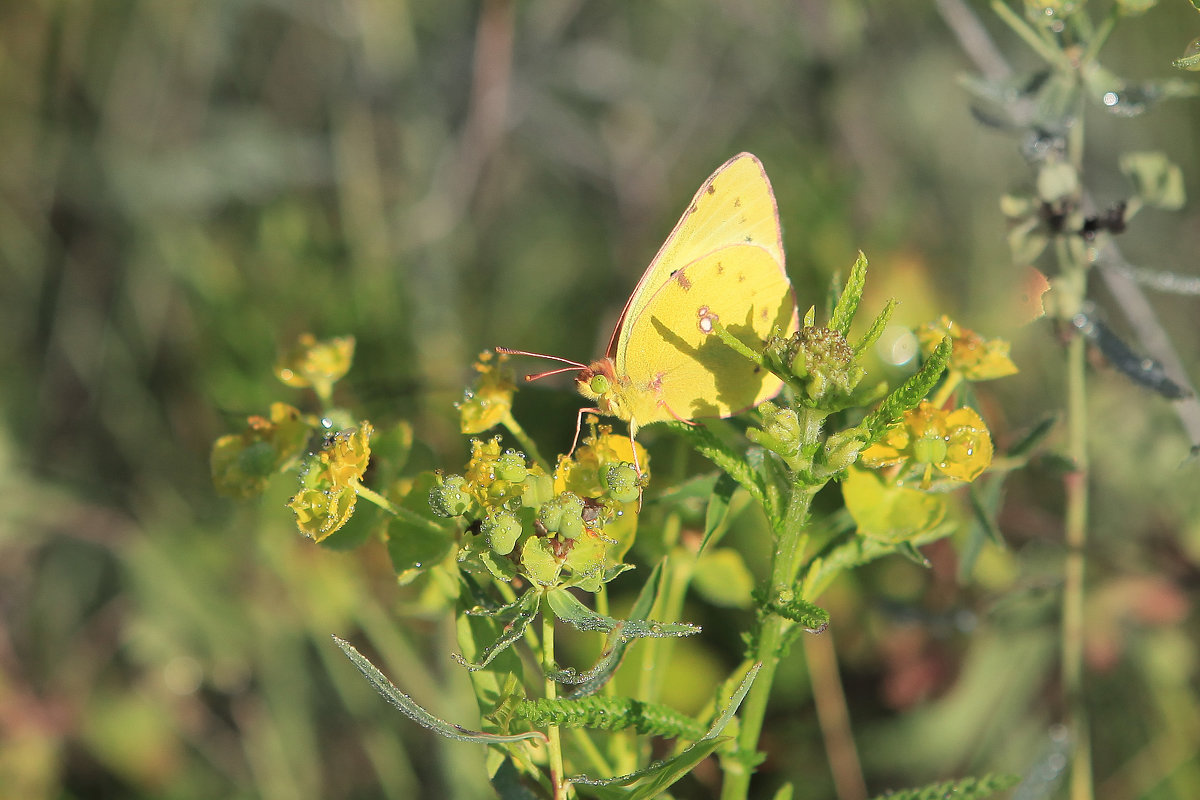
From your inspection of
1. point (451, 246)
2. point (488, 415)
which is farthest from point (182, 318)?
point (488, 415)

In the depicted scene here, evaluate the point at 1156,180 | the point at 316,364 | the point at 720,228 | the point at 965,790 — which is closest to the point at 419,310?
the point at 316,364

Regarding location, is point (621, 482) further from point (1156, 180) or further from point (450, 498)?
point (1156, 180)

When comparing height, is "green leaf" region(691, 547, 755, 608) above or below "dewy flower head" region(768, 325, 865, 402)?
below

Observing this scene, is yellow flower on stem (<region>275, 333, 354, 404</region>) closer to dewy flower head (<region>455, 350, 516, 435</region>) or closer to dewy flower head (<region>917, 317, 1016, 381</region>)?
dewy flower head (<region>455, 350, 516, 435</region>)

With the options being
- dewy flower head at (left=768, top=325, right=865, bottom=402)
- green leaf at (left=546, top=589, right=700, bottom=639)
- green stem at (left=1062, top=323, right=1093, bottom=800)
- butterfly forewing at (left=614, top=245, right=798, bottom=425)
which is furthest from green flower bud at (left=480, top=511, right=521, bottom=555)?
green stem at (left=1062, top=323, right=1093, bottom=800)

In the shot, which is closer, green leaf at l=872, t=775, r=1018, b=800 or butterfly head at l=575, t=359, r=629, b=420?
green leaf at l=872, t=775, r=1018, b=800

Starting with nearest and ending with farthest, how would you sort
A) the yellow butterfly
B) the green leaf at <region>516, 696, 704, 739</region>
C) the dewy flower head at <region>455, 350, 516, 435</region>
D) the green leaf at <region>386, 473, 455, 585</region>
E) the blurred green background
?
1. the green leaf at <region>516, 696, 704, 739</region>
2. the green leaf at <region>386, 473, 455, 585</region>
3. the dewy flower head at <region>455, 350, 516, 435</region>
4. the yellow butterfly
5. the blurred green background
